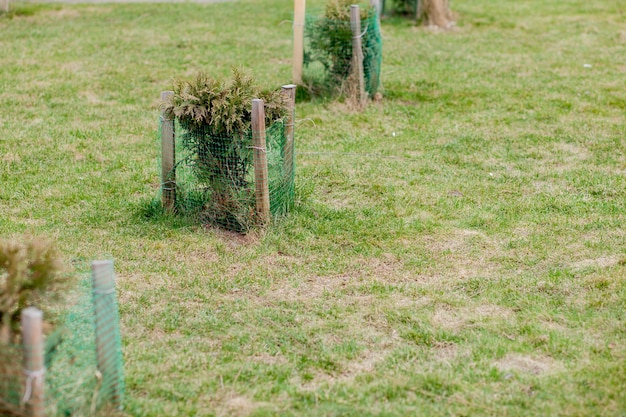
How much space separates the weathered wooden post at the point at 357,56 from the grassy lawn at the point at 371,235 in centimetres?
25

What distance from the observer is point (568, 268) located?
19.9ft

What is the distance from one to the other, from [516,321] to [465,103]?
5101mm

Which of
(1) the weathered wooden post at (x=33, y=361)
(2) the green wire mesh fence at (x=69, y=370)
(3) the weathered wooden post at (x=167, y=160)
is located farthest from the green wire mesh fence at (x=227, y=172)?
(1) the weathered wooden post at (x=33, y=361)

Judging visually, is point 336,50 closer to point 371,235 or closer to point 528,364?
point 371,235

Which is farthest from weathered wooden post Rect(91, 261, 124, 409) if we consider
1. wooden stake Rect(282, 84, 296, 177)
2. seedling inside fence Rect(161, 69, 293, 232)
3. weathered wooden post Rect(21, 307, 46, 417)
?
wooden stake Rect(282, 84, 296, 177)

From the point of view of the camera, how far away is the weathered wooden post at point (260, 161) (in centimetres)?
625

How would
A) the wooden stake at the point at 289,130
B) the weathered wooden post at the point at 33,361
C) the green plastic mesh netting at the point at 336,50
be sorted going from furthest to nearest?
the green plastic mesh netting at the point at 336,50 < the wooden stake at the point at 289,130 < the weathered wooden post at the point at 33,361

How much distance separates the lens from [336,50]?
31.6 ft

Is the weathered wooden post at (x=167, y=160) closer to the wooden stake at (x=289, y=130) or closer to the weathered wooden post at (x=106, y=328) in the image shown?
the wooden stake at (x=289, y=130)

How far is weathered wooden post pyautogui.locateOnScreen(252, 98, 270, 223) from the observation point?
20.5 feet

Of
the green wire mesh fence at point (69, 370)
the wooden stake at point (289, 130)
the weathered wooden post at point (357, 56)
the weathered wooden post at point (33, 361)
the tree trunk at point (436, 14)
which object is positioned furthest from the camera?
the tree trunk at point (436, 14)

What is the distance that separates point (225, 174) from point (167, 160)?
0.51m

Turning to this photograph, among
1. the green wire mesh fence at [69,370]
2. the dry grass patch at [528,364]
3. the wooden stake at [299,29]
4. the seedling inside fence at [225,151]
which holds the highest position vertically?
the wooden stake at [299,29]

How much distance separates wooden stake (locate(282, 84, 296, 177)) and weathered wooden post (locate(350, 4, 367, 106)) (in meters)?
2.94
